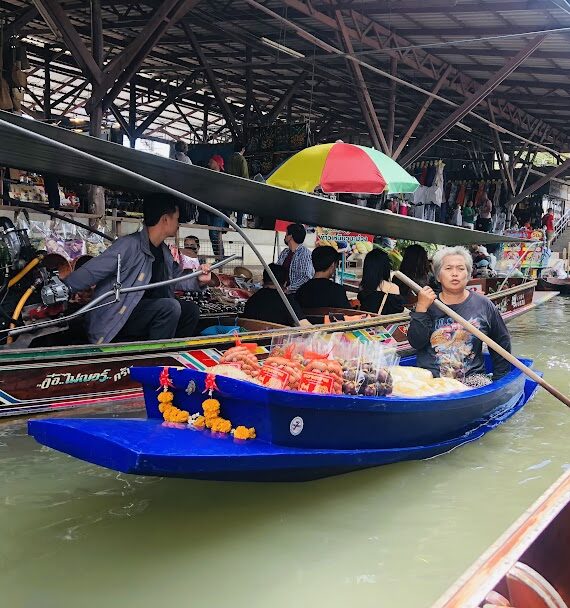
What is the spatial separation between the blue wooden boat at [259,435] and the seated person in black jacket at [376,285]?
277 centimetres

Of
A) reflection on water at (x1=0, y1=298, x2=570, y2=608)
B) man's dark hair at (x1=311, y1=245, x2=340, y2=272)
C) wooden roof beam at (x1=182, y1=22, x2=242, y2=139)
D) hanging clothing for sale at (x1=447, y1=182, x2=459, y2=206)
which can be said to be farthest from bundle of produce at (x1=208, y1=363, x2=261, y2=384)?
hanging clothing for sale at (x1=447, y1=182, x2=459, y2=206)

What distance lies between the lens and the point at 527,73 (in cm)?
1021

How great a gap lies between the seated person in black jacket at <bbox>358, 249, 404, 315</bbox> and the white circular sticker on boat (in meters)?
3.55

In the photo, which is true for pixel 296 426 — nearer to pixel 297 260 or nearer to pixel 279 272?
pixel 279 272

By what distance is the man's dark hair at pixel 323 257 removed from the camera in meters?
5.54

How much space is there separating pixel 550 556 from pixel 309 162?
5.93m

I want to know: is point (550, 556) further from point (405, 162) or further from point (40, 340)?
point (405, 162)

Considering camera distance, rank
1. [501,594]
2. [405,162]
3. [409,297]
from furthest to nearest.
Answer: [405,162], [409,297], [501,594]

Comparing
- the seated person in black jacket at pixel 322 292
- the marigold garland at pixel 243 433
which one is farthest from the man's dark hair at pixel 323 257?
the marigold garland at pixel 243 433

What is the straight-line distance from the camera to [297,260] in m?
6.41

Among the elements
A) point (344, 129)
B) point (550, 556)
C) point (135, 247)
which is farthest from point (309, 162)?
point (344, 129)

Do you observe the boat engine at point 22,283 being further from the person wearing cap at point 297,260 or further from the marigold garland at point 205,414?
the person wearing cap at point 297,260

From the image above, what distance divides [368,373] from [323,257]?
2678mm

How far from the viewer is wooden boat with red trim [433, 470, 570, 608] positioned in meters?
1.35
